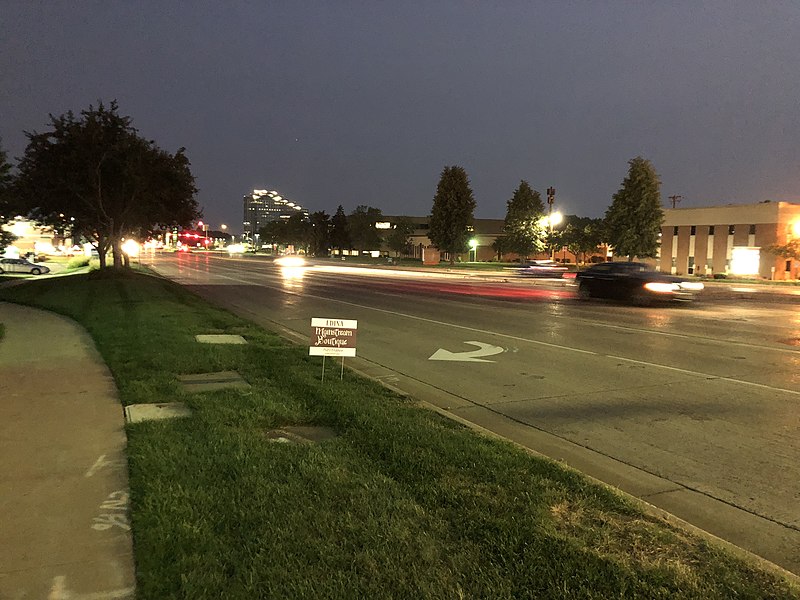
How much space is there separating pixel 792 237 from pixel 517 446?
48.0 m

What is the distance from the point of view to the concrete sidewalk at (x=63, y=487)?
3369mm

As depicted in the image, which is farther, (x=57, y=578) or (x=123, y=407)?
(x=123, y=407)

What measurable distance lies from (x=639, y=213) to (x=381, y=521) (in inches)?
2054

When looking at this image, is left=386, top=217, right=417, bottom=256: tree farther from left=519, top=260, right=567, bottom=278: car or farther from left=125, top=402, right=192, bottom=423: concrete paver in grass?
left=125, top=402, right=192, bottom=423: concrete paver in grass

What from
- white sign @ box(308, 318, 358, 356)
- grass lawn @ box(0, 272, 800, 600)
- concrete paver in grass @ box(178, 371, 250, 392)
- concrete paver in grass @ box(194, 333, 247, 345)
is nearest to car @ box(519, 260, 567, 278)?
concrete paver in grass @ box(194, 333, 247, 345)

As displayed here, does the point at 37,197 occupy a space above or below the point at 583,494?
above

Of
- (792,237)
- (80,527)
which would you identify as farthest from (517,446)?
(792,237)

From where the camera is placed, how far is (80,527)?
3.95 metres

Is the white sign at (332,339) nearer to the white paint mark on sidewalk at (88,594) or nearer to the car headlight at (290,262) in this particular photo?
the white paint mark on sidewalk at (88,594)

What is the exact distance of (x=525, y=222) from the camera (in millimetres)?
66750

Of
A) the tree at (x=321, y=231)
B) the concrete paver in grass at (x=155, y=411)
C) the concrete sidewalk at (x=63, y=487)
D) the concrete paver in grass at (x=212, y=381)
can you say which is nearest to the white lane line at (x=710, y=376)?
the concrete paver in grass at (x=212, y=381)

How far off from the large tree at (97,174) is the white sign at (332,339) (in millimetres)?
22850

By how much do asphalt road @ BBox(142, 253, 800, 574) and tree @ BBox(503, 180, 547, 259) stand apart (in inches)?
1924

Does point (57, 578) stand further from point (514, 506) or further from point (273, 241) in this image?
point (273, 241)
